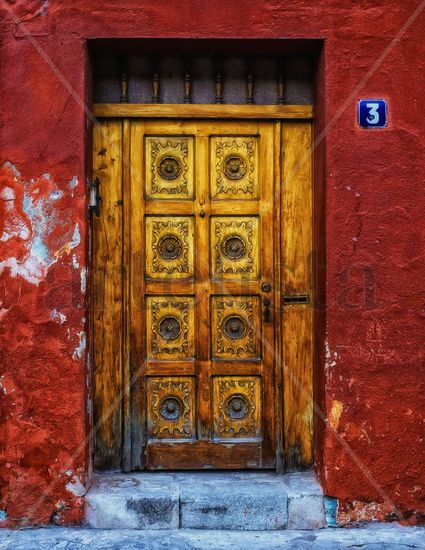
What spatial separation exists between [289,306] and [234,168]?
3.07ft

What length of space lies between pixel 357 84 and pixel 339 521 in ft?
8.28

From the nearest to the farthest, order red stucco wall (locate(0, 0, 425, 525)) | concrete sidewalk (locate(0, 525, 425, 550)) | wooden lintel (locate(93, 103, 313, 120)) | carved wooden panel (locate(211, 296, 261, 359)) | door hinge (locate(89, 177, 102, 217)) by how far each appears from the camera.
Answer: concrete sidewalk (locate(0, 525, 425, 550)) → red stucco wall (locate(0, 0, 425, 525)) → door hinge (locate(89, 177, 102, 217)) → wooden lintel (locate(93, 103, 313, 120)) → carved wooden panel (locate(211, 296, 261, 359))

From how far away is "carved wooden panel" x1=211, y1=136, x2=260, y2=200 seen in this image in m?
4.06

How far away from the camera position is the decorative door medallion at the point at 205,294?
4.05m

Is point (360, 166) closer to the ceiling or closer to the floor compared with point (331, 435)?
closer to the ceiling

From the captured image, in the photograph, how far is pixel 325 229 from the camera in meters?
3.74

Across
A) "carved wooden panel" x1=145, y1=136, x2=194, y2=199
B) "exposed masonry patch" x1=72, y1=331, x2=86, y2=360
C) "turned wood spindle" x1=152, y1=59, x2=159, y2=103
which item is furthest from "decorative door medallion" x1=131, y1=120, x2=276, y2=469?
"exposed masonry patch" x1=72, y1=331, x2=86, y2=360

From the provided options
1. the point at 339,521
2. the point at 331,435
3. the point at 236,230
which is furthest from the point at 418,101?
the point at 339,521

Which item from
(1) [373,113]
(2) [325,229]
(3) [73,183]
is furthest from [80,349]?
(1) [373,113]

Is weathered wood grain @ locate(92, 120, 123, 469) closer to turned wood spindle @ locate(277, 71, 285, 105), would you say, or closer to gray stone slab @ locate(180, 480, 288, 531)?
gray stone slab @ locate(180, 480, 288, 531)

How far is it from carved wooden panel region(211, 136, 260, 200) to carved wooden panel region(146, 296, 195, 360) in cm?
72

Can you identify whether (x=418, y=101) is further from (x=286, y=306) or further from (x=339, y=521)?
(x=339, y=521)

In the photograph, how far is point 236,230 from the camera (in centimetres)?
407

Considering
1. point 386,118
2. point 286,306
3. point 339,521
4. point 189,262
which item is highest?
point 386,118
